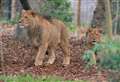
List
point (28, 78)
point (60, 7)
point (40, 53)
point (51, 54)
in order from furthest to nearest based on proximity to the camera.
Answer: point (60, 7), point (51, 54), point (40, 53), point (28, 78)

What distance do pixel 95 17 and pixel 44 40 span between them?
18.5 feet

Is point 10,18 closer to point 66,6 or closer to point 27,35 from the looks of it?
point 66,6

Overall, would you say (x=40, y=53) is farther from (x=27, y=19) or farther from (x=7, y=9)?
(x=7, y=9)

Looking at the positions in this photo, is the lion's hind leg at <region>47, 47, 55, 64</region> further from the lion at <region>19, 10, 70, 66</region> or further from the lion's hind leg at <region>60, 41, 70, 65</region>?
the lion's hind leg at <region>60, 41, 70, 65</region>

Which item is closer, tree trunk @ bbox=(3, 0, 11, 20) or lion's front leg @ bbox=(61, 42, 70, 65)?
lion's front leg @ bbox=(61, 42, 70, 65)

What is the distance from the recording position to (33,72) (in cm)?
952

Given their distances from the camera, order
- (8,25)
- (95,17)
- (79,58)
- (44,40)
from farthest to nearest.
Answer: (8,25), (95,17), (79,58), (44,40)

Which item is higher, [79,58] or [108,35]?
[108,35]

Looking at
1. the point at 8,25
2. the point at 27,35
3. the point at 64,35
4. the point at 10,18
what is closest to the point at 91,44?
the point at 64,35

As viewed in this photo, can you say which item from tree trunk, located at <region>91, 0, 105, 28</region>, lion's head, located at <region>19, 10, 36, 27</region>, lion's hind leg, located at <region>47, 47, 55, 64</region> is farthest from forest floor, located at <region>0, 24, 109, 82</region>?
tree trunk, located at <region>91, 0, 105, 28</region>

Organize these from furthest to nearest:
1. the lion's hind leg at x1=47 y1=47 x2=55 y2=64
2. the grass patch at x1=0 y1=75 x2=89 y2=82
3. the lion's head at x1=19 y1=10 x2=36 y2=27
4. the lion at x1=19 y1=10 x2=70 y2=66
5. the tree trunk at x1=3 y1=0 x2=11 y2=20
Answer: the tree trunk at x1=3 y1=0 x2=11 y2=20, the lion's hind leg at x1=47 y1=47 x2=55 y2=64, the lion at x1=19 y1=10 x2=70 y2=66, the lion's head at x1=19 y1=10 x2=36 y2=27, the grass patch at x1=0 y1=75 x2=89 y2=82

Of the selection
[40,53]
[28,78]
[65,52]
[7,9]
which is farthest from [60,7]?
[28,78]

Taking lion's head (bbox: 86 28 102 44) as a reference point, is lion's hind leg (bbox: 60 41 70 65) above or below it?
below

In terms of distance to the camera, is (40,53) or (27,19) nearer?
(27,19)
